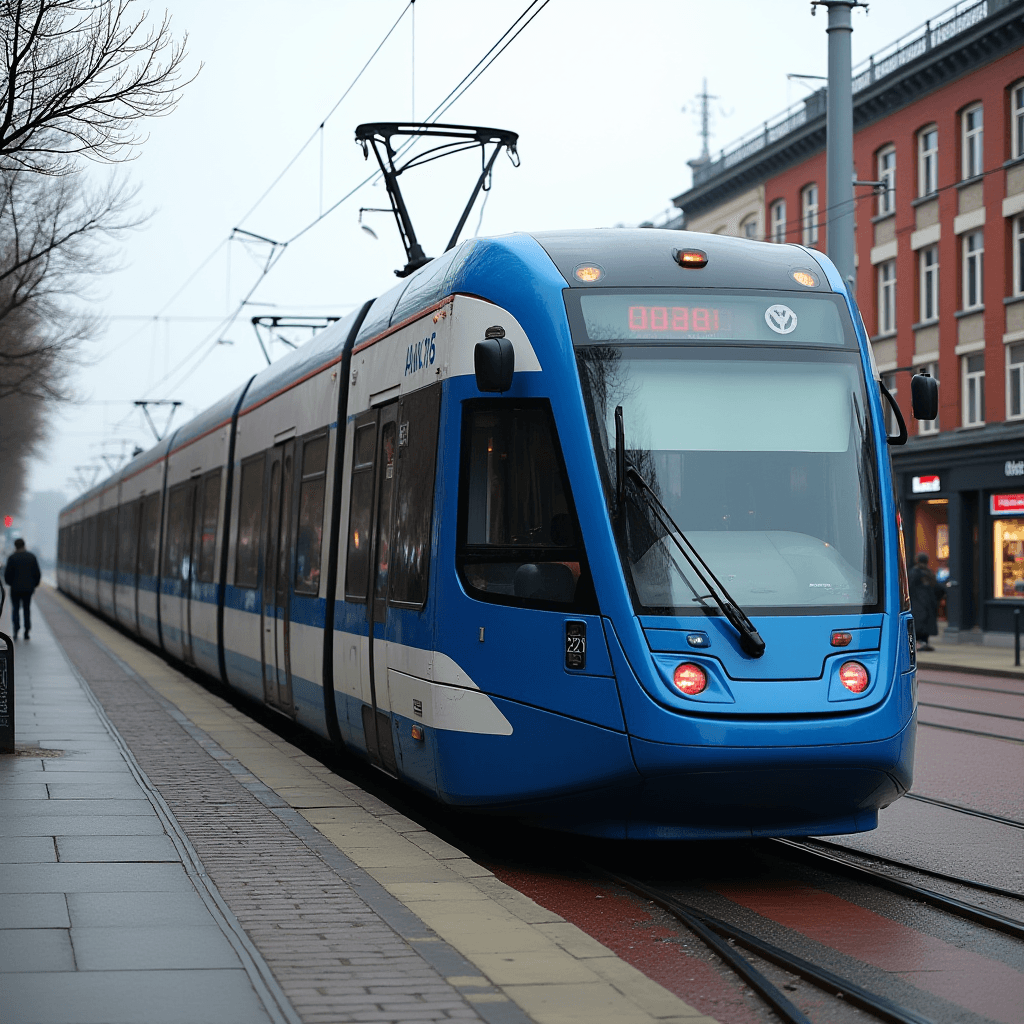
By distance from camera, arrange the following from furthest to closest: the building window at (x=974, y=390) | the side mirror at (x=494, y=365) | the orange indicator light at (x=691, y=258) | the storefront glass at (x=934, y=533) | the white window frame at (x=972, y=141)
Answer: the storefront glass at (x=934, y=533) → the building window at (x=974, y=390) → the white window frame at (x=972, y=141) → the orange indicator light at (x=691, y=258) → the side mirror at (x=494, y=365)

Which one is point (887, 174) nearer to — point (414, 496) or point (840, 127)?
point (840, 127)

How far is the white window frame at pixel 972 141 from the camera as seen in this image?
1340 inches

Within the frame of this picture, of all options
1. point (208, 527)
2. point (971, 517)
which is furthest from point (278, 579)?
point (971, 517)

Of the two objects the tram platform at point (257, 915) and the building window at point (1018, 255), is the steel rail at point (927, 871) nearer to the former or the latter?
the tram platform at point (257, 915)

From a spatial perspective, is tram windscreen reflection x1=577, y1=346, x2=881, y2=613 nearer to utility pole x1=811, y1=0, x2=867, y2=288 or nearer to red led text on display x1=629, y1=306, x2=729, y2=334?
red led text on display x1=629, y1=306, x2=729, y2=334

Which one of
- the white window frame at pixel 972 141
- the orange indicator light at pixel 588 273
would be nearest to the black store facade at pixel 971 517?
the white window frame at pixel 972 141

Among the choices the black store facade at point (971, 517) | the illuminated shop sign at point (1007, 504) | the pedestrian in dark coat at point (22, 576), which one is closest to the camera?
the pedestrian in dark coat at point (22, 576)

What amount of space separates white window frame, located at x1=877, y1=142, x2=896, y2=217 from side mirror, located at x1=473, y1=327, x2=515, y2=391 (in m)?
31.3

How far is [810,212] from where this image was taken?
136 feet

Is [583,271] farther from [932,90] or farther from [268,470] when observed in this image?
[932,90]

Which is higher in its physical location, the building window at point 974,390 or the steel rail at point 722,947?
the building window at point 974,390

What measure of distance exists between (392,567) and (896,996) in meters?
4.38

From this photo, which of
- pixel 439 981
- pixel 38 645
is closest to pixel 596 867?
pixel 439 981

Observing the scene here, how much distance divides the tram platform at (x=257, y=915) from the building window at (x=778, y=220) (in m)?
34.2
